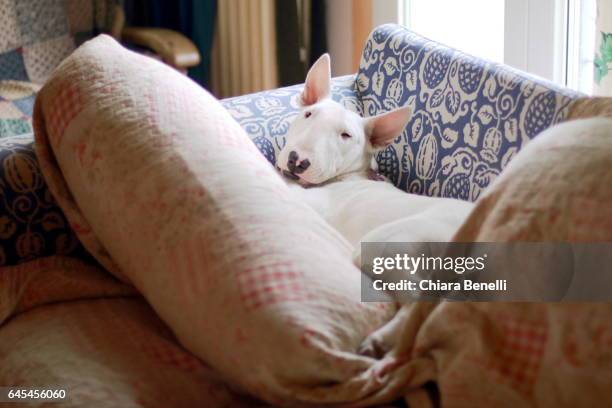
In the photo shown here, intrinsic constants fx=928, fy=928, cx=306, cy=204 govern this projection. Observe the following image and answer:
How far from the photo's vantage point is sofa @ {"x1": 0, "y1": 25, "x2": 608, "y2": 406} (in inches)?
48.1

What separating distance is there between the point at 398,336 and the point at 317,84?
75cm

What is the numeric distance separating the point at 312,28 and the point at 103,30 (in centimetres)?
63

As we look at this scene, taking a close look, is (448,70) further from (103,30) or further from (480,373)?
(103,30)

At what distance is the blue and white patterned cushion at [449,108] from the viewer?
58.3 inches

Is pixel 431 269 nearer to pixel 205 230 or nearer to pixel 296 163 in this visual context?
pixel 205 230

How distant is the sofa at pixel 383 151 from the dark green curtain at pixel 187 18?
121 centimetres

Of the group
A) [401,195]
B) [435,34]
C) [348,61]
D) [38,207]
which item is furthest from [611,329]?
[348,61]

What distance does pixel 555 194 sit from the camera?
0.99 meters

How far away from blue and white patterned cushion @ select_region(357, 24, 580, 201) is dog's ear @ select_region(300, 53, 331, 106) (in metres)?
0.14

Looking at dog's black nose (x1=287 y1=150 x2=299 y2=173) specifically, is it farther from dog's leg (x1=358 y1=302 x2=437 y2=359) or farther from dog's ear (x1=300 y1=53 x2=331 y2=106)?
dog's leg (x1=358 y1=302 x2=437 y2=359)

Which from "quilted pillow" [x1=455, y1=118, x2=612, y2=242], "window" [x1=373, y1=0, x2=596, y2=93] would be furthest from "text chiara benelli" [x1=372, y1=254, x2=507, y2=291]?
"window" [x1=373, y1=0, x2=596, y2=93]

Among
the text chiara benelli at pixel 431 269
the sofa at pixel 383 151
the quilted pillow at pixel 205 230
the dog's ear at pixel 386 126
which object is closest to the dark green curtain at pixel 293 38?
the sofa at pixel 383 151

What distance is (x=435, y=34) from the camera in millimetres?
2572

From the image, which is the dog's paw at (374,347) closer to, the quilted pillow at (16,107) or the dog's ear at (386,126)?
the dog's ear at (386,126)
